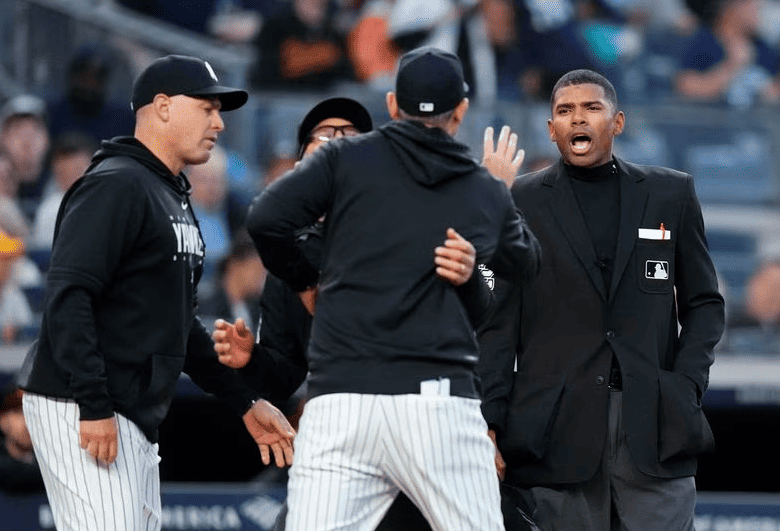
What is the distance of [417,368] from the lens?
3.34 metres

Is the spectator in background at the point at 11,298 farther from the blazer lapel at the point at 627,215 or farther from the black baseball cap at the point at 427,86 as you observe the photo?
the black baseball cap at the point at 427,86

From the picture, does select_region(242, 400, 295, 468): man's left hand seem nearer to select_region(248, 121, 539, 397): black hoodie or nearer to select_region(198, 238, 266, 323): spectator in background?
select_region(248, 121, 539, 397): black hoodie

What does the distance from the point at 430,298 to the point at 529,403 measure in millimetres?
958

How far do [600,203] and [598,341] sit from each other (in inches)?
17.1

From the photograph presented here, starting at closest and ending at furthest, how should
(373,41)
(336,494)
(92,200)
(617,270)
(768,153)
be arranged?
(336,494), (92,200), (617,270), (768,153), (373,41)

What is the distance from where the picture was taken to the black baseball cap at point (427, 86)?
3.44 m

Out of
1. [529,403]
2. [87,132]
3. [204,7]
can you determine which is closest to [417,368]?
[529,403]

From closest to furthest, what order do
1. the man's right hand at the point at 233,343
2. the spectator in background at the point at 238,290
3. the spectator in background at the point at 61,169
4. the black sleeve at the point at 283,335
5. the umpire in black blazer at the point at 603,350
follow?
the man's right hand at the point at 233,343 → the umpire in black blazer at the point at 603,350 → the black sleeve at the point at 283,335 → the spectator in background at the point at 238,290 → the spectator in background at the point at 61,169

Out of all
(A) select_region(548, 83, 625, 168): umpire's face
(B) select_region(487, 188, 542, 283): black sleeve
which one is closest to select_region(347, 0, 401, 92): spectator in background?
(A) select_region(548, 83, 625, 168): umpire's face

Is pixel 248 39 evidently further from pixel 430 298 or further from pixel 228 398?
→ pixel 430 298

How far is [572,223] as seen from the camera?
426 centimetres

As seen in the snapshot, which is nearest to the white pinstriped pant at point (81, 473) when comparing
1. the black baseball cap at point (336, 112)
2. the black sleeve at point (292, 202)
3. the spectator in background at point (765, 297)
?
the black sleeve at point (292, 202)

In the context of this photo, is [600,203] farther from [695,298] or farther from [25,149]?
[25,149]

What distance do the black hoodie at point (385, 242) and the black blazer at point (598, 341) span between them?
80 centimetres
